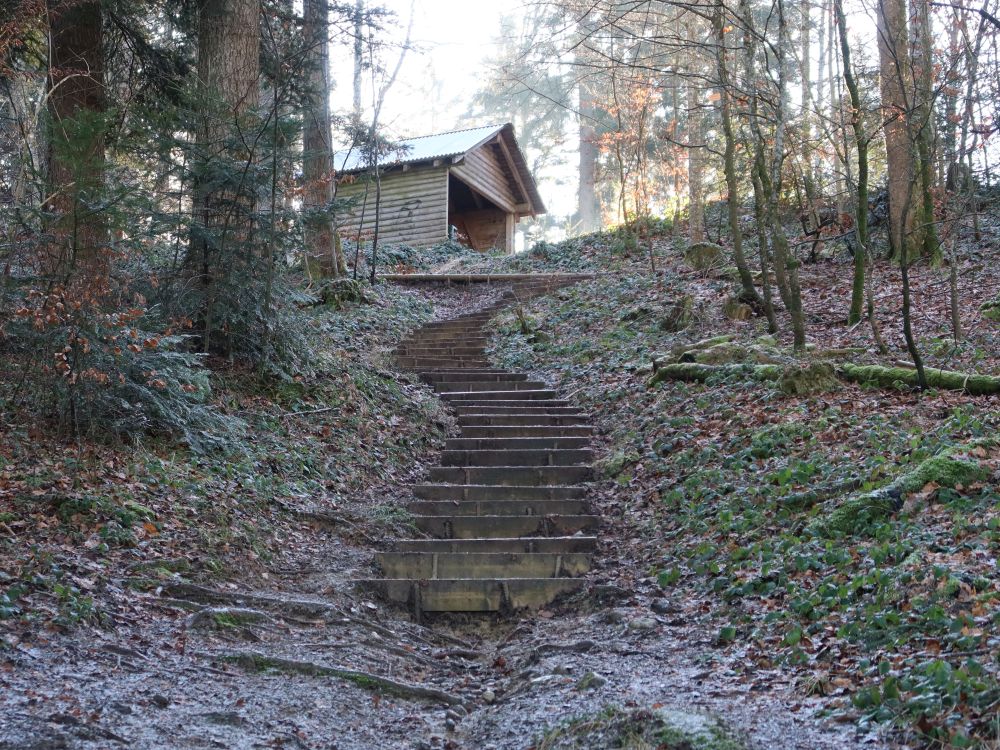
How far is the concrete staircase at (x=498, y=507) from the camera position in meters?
6.57

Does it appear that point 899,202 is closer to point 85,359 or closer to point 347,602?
point 347,602

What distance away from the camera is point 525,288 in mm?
20031

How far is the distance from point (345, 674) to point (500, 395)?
8242mm

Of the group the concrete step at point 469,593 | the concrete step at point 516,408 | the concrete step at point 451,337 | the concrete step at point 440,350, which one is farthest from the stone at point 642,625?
the concrete step at point 451,337

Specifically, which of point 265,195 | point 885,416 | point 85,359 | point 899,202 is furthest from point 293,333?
point 899,202

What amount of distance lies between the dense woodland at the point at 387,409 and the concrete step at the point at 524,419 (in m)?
0.33

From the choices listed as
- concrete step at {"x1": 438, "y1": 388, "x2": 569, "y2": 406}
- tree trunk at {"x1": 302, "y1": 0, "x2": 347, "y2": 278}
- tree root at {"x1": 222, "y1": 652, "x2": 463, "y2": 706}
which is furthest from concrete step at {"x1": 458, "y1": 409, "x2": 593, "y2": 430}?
tree root at {"x1": 222, "y1": 652, "x2": 463, "y2": 706}

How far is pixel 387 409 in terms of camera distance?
11320 mm

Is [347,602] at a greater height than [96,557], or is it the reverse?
[96,557]

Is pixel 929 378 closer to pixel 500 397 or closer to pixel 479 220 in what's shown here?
pixel 500 397

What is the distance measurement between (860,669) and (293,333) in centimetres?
777

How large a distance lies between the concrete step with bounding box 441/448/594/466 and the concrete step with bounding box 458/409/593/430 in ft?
3.10

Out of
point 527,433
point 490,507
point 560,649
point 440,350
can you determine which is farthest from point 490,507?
point 440,350

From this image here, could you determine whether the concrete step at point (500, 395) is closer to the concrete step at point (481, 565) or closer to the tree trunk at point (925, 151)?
the concrete step at point (481, 565)
